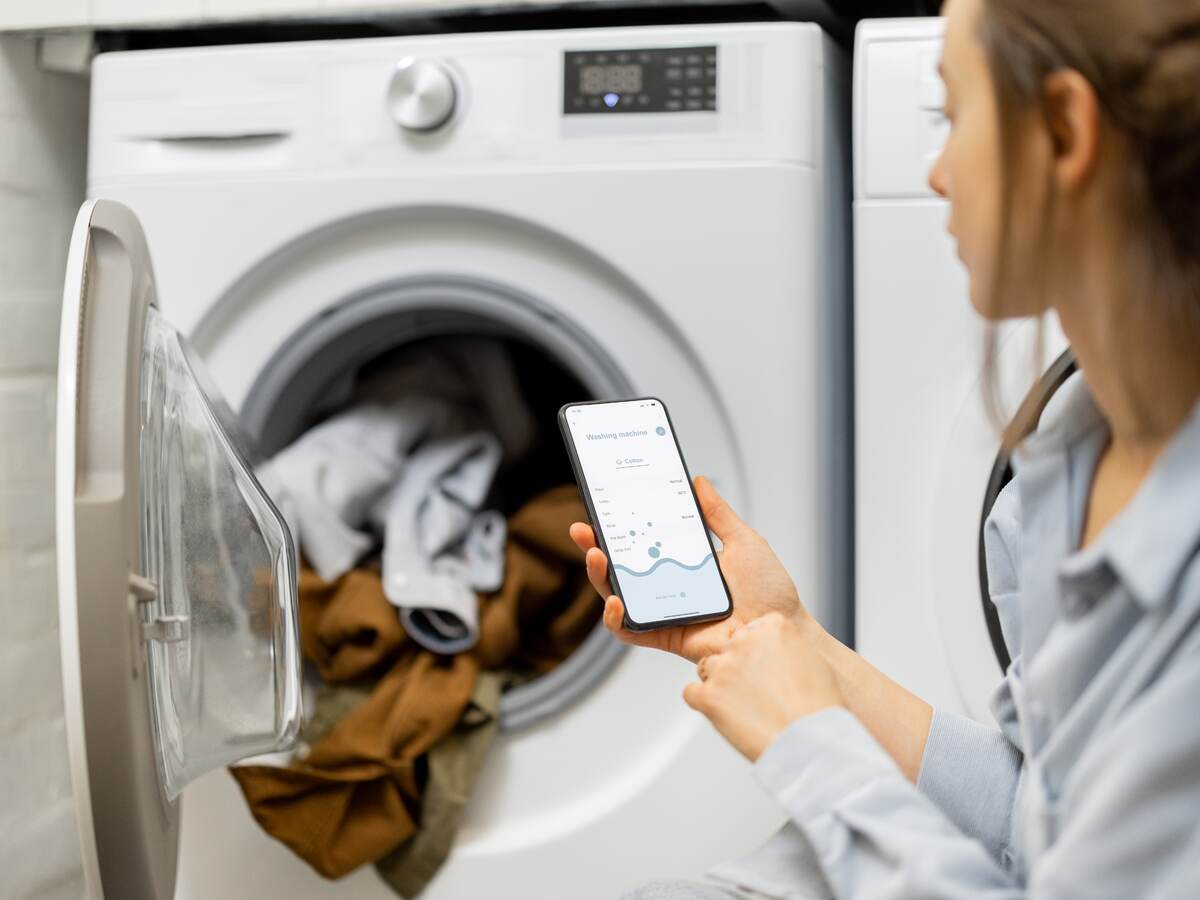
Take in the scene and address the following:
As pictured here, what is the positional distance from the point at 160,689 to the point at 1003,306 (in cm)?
51

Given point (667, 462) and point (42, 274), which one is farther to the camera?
point (42, 274)

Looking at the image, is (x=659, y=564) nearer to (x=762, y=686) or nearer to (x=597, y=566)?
(x=597, y=566)

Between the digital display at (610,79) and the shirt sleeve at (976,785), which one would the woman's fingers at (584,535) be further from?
the digital display at (610,79)

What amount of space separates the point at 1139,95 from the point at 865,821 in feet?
1.00

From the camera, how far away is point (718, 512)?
811 mm

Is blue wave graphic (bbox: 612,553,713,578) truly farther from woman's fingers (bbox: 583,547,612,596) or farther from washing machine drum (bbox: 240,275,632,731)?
washing machine drum (bbox: 240,275,632,731)

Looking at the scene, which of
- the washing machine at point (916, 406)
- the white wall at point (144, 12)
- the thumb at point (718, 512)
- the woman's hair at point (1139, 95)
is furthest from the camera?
the white wall at point (144, 12)

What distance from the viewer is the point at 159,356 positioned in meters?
0.79

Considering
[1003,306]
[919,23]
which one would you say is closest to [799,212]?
[919,23]

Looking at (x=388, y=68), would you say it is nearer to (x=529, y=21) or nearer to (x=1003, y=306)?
(x=529, y=21)

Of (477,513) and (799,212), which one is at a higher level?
(799,212)

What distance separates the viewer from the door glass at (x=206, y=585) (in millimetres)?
759

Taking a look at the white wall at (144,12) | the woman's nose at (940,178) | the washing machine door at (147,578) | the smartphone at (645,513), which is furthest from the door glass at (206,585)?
the woman's nose at (940,178)

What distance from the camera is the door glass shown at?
76 centimetres
